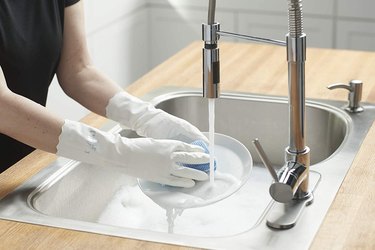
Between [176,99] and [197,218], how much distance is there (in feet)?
1.71

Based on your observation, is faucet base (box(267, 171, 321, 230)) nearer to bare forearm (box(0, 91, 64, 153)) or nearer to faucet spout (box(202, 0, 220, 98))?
faucet spout (box(202, 0, 220, 98))

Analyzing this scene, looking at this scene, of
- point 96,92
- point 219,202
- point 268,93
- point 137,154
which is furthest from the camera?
point 268,93

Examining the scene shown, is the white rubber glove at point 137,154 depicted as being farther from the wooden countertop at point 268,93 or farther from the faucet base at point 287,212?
the faucet base at point 287,212

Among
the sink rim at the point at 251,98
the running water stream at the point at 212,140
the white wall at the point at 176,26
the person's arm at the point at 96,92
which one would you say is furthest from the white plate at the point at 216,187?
the white wall at the point at 176,26

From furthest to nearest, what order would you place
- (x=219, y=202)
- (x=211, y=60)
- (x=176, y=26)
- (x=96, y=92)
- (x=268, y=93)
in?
(x=176, y=26), (x=268, y=93), (x=96, y=92), (x=219, y=202), (x=211, y=60)

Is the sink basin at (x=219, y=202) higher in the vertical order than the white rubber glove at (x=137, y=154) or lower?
lower

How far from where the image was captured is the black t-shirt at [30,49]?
1.90 metres

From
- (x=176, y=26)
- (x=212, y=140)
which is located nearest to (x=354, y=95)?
(x=212, y=140)

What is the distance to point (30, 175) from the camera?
1611mm

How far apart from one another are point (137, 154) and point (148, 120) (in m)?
0.24

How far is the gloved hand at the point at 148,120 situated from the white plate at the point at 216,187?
72 millimetres

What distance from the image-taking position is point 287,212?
1.42m

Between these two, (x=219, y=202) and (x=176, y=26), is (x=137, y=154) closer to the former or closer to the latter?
(x=219, y=202)

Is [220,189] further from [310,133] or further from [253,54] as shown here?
[253,54]
